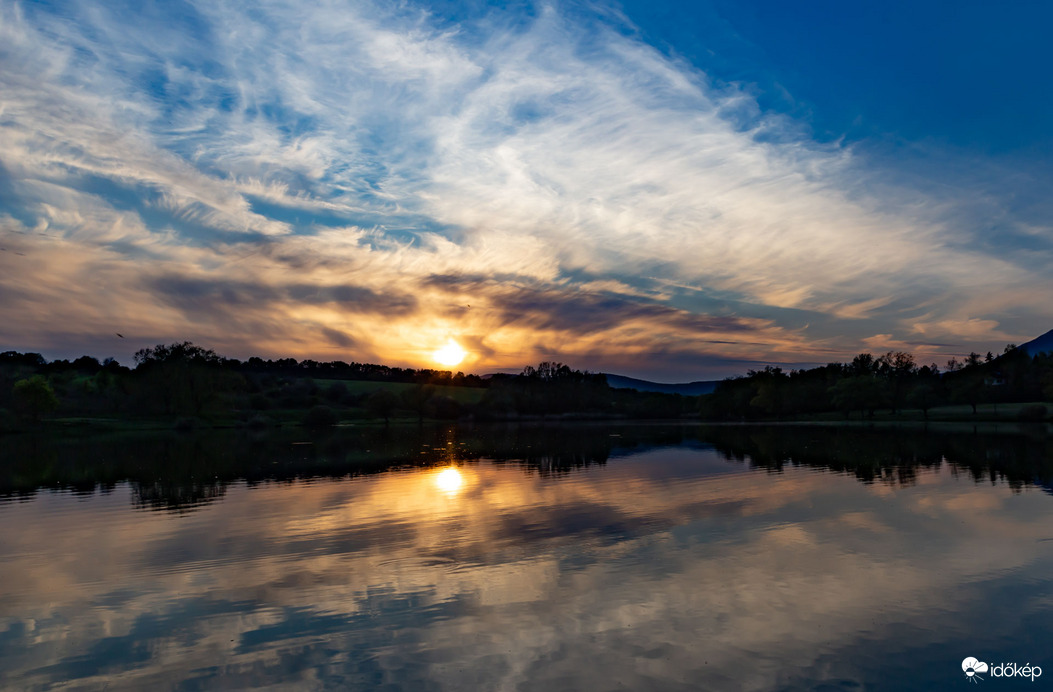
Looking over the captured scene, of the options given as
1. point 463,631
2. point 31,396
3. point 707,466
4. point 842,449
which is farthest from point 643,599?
point 31,396

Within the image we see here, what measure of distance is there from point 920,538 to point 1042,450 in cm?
5448

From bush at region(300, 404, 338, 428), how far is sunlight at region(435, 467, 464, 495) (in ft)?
427

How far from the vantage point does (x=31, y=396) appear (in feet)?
396

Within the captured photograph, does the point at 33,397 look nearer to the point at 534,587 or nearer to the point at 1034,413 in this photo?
the point at 534,587

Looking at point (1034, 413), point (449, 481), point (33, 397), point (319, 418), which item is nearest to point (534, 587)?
point (449, 481)

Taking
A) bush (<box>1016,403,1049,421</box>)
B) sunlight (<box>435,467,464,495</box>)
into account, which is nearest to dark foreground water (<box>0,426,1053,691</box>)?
sunlight (<box>435,467,464,495</box>)

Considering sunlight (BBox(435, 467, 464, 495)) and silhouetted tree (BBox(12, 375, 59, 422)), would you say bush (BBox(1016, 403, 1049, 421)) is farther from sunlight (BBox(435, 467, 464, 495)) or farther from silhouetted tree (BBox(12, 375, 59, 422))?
silhouetted tree (BBox(12, 375, 59, 422))

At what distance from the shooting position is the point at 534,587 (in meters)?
18.0

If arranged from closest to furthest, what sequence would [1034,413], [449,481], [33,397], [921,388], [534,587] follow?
[534,587] < [449,481] < [33,397] < [1034,413] < [921,388]

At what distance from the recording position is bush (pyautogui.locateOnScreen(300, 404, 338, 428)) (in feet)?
568

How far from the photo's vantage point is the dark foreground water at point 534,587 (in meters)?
12.6

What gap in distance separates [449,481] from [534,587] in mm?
28072

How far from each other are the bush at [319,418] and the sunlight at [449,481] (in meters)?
130

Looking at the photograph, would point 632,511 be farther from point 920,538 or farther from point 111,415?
point 111,415
